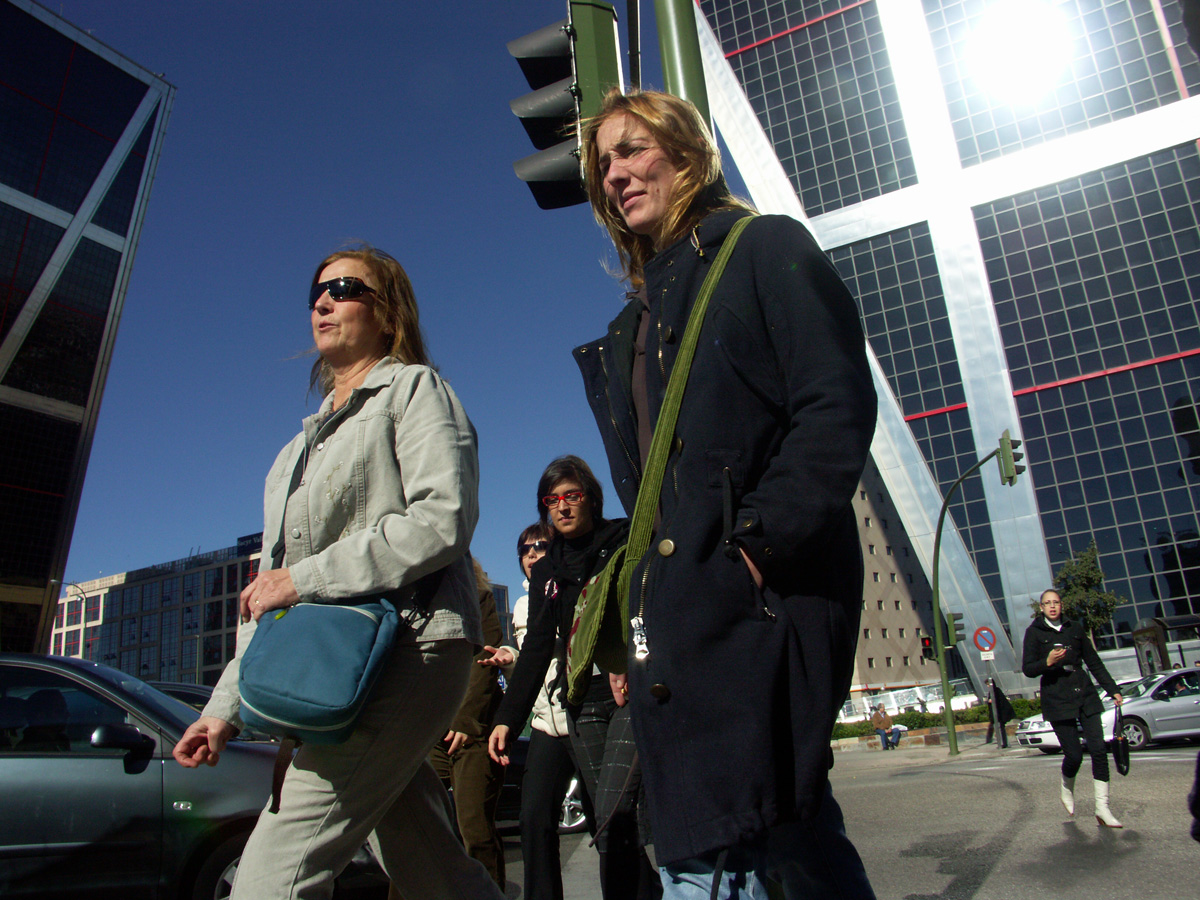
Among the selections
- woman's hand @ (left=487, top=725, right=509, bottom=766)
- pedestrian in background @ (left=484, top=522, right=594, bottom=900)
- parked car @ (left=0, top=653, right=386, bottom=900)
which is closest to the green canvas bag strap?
pedestrian in background @ (left=484, top=522, right=594, bottom=900)

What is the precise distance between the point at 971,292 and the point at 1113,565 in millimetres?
15712

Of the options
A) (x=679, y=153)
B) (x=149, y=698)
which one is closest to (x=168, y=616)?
(x=149, y=698)

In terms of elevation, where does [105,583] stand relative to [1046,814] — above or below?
above

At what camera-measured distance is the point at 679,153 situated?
6.07 feet

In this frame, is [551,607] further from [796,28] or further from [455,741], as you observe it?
[796,28]

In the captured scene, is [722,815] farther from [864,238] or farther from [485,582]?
[864,238]

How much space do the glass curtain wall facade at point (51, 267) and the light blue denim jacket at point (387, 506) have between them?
205 feet

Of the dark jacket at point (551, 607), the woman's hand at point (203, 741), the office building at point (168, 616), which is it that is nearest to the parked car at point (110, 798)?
the dark jacket at point (551, 607)

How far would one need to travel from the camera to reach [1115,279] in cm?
4694

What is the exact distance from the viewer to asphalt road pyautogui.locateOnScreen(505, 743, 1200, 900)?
390 cm

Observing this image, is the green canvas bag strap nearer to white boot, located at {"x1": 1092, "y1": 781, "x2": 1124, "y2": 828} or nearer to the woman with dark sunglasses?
the woman with dark sunglasses

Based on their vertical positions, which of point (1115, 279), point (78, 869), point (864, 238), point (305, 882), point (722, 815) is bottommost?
point (78, 869)

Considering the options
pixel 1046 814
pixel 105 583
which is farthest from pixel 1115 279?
pixel 105 583

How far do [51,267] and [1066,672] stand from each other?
6344cm
